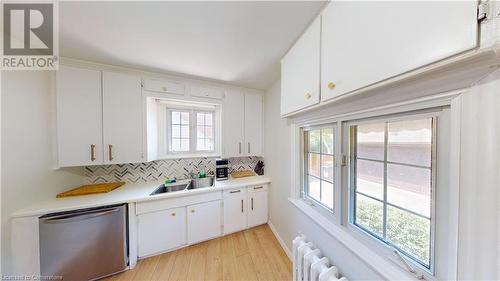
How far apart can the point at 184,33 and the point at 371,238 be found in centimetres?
195

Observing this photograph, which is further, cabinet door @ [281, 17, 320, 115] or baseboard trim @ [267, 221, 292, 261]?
baseboard trim @ [267, 221, 292, 261]

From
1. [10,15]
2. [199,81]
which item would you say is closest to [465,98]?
[199,81]

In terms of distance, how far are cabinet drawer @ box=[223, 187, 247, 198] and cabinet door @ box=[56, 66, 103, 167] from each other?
154cm

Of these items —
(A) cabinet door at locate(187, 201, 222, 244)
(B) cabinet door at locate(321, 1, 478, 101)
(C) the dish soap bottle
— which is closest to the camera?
(B) cabinet door at locate(321, 1, 478, 101)

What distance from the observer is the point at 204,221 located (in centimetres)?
207

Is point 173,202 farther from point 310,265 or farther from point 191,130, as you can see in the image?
point 310,265

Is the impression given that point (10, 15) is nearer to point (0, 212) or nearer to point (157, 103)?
point (157, 103)

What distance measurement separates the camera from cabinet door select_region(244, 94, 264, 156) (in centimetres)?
256

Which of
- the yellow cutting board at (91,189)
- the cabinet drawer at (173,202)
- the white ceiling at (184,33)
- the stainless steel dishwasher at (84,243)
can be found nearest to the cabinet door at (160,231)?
the cabinet drawer at (173,202)

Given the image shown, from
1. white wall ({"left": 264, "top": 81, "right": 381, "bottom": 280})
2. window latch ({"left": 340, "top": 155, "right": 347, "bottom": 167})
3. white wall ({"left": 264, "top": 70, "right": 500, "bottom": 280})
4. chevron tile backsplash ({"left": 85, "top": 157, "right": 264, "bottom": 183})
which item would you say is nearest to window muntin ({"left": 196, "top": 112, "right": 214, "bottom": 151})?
chevron tile backsplash ({"left": 85, "top": 157, "right": 264, "bottom": 183})

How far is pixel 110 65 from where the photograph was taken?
182 cm

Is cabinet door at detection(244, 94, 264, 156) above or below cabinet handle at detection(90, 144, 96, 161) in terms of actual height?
above

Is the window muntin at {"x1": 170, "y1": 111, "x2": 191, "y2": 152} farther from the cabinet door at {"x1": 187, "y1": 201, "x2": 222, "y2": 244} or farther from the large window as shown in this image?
the cabinet door at {"x1": 187, "y1": 201, "x2": 222, "y2": 244}

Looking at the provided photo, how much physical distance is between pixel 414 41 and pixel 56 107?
9.31ft
